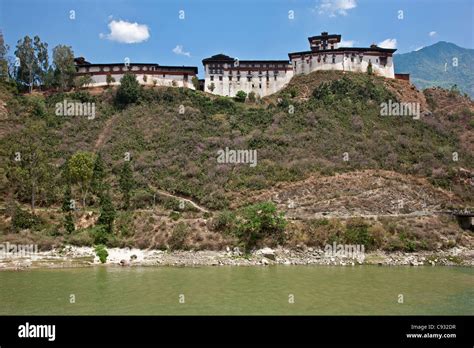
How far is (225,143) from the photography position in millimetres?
60250

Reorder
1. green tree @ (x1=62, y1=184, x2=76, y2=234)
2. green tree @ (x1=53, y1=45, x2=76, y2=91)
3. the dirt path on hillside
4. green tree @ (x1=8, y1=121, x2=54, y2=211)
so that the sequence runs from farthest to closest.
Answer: green tree @ (x1=53, y1=45, x2=76, y2=91)
the dirt path on hillside
green tree @ (x1=8, y1=121, x2=54, y2=211)
green tree @ (x1=62, y1=184, x2=76, y2=234)

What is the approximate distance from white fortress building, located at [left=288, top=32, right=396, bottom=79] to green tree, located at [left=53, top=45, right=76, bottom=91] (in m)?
42.7

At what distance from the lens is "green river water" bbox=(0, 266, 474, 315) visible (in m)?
21.5

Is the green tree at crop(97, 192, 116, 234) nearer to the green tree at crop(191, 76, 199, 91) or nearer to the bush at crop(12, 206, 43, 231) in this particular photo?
the bush at crop(12, 206, 43, 231)

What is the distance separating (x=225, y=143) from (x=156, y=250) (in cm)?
2496

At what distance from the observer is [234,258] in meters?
37.0

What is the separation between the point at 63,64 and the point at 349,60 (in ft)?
173

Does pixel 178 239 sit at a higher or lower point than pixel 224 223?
lower

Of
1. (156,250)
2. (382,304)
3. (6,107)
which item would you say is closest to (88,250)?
(156,250)

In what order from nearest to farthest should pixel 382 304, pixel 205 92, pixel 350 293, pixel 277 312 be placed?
pixel 277 312 → pixel 382 304 → pixel 350 293 → pixel 205 92

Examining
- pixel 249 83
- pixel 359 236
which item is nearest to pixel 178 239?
pixel 359 236

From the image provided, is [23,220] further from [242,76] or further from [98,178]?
[242,76]

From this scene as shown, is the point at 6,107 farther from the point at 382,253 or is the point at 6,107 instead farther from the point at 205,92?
the point at 382,253

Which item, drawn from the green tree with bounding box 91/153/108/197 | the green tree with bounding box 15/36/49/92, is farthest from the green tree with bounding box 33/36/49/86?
the green tree with bounding box 91/153/108/197
